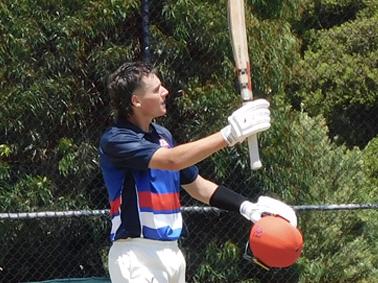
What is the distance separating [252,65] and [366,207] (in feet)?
4.46

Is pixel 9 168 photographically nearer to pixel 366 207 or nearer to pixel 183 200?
pixel 183 200

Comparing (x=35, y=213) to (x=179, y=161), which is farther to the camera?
(x=35, y=213)

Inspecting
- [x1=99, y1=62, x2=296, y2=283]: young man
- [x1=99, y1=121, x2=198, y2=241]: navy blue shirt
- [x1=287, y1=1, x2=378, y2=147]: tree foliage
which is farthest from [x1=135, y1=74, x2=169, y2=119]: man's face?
[x1=287, y1=1, x2=378, y2=147]: tree foliage

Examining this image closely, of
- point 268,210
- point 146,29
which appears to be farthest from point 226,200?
point 146,29

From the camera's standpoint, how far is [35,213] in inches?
259

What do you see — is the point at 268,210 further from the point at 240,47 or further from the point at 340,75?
the point at 340,75

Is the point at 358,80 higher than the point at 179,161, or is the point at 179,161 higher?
the point at 179,161

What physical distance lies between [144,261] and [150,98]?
718 mm

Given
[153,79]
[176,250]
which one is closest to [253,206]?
[176,250]

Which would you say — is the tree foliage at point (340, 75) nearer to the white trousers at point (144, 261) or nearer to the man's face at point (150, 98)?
the man's face at point (150, 98)

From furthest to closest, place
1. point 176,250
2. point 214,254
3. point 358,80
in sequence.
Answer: point 358,80
point 214,254
point 176,250

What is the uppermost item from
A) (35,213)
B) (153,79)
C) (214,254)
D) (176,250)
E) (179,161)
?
(153,79)

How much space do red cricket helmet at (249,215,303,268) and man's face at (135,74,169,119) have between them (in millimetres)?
687

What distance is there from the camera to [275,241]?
4090 millimetres
